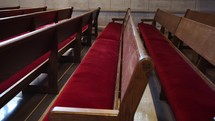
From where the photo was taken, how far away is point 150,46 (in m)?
2.75

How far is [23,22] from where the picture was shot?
2844mm

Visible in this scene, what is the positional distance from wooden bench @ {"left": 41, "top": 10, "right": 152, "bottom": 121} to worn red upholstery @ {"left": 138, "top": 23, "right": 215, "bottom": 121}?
34cm

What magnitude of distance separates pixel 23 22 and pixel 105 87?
1.80m

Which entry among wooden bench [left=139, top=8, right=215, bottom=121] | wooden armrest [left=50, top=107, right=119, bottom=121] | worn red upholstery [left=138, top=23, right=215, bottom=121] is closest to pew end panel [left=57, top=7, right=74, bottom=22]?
wooden bench [left=139, top=8, right=215, bottom=121]

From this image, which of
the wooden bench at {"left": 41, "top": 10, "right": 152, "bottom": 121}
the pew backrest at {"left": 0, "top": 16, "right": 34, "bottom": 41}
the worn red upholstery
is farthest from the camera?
the pew backrest at {"left": 0, "top": 16, "right": 34, "bottom": 41}

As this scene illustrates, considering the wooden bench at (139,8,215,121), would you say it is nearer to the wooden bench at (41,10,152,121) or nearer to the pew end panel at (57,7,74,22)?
the wooden bench at (41,10,152,121)

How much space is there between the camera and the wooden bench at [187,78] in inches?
51.2

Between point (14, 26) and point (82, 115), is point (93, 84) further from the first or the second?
point (14, 26)

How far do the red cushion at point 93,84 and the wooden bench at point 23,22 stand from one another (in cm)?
102

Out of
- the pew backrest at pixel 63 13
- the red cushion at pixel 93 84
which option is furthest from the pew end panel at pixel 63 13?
the red cushion at pixel 93 84

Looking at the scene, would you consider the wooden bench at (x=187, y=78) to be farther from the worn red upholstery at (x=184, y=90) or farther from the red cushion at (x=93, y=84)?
the red cushion at (x=93, y=84)

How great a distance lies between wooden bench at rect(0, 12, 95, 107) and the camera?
1.46m

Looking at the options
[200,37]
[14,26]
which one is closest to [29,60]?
[14,26]

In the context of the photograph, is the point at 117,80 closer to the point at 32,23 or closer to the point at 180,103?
the point at 180,103
